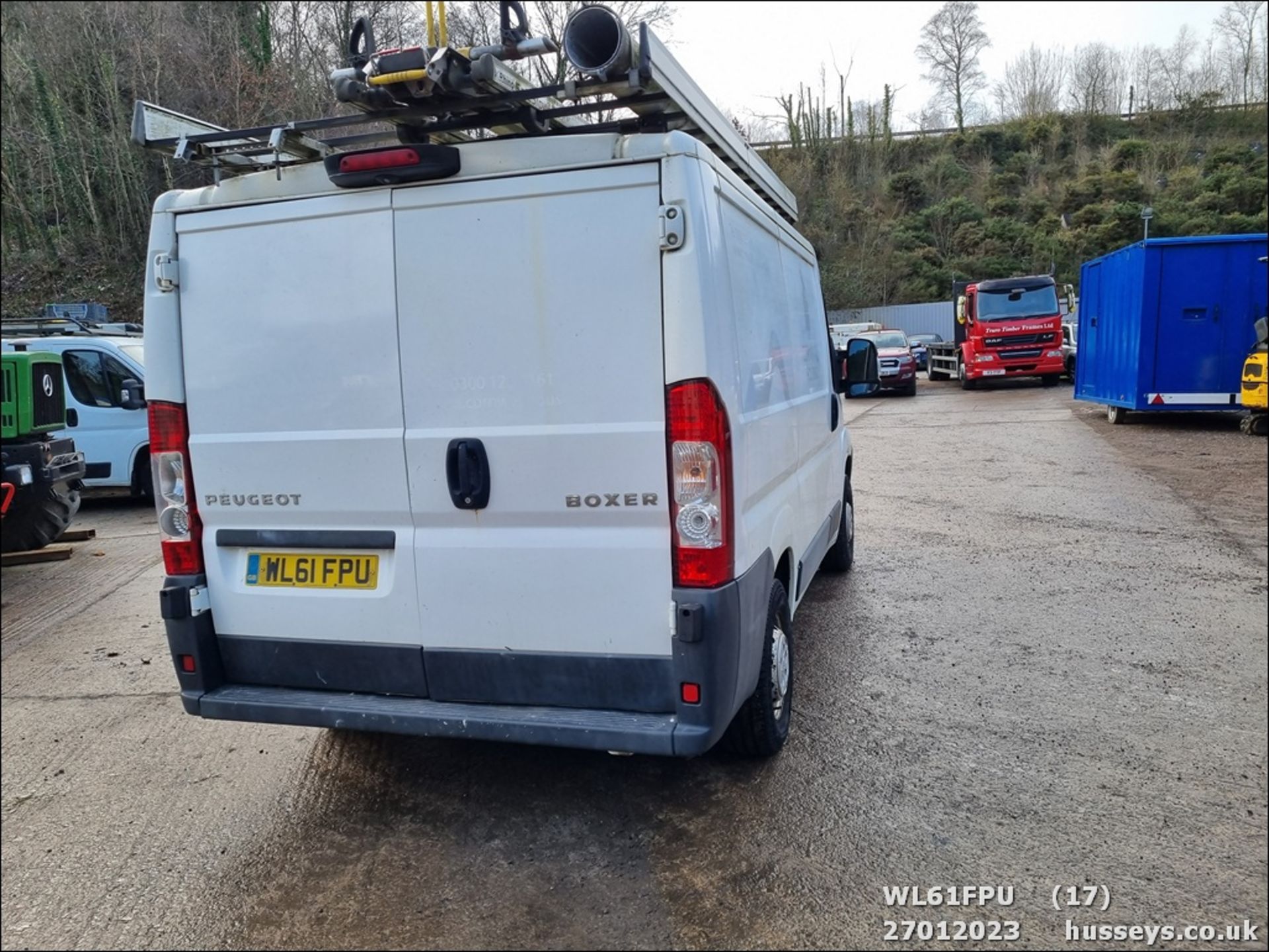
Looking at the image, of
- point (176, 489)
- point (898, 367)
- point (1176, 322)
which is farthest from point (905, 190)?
point (176, 489)

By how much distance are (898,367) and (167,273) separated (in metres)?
21.5

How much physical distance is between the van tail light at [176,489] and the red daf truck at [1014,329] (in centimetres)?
2209

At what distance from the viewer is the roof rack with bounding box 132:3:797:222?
110 inches

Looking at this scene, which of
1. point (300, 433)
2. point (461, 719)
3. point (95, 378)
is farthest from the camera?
point (95, 378)

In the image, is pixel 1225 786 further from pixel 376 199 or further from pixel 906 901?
pixel 376 199

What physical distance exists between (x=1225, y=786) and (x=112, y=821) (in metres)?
4.07

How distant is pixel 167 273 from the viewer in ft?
10.6

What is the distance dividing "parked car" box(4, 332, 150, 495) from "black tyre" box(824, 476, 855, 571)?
7.63 meters

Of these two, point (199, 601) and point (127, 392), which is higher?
point (127, 392)

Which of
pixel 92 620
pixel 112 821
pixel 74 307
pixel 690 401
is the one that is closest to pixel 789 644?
pixel 690 401

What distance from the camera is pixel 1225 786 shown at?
3.21 m

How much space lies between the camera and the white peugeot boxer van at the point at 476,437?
2.78 m

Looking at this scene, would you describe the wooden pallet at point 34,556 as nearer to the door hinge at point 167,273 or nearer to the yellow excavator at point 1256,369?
the door hinge at point 167,273

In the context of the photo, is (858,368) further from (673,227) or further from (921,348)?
(921,348)
